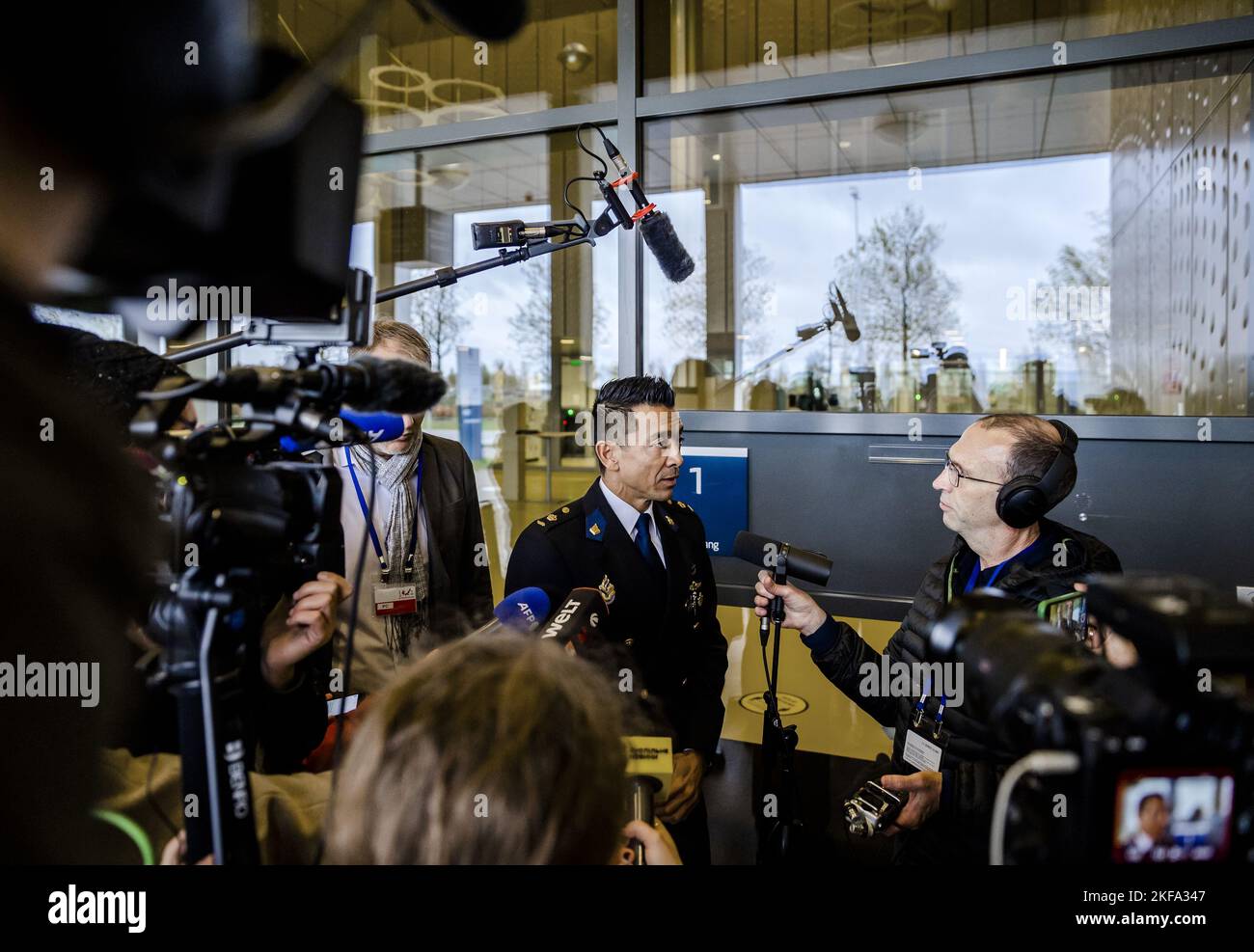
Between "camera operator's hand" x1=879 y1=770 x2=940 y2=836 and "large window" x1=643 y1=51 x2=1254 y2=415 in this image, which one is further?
"large window" x1=643 y1=51 x2=1254 y2=415

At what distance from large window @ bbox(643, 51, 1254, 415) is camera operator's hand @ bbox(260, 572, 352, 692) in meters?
1.98

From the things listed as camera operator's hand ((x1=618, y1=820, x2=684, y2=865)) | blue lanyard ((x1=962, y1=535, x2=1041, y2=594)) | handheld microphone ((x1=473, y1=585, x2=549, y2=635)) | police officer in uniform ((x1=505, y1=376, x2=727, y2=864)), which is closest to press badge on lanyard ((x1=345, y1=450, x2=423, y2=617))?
police officer in uniform ((x1=505, y1=376, x2=727, y2=864))

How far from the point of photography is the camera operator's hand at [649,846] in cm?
91

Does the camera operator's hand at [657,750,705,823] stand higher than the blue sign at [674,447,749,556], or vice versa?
the blue sign at [674,447,749,556]

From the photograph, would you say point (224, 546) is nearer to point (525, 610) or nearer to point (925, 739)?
point (525, 610)

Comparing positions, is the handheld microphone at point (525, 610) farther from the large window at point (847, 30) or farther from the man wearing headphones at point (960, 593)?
the large window at point (847, 30)

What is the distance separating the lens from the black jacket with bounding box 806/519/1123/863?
1.57 meters

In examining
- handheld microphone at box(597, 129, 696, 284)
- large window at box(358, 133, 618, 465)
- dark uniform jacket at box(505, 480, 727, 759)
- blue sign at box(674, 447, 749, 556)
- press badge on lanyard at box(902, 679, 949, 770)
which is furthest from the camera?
large window at box(358, 133, 618, 465)

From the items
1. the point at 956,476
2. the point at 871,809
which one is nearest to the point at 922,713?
the point at 871,809

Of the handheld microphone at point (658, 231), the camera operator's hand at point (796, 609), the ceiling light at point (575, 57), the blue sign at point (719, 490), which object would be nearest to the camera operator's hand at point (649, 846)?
the camera operator's hand at point (796, 609)

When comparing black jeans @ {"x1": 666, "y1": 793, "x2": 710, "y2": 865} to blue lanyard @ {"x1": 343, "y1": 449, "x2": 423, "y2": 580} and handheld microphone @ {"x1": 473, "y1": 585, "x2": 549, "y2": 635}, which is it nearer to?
handheld microphone @ {"x1": 473, "y1": 585, "x2": 549, "y2": 635}

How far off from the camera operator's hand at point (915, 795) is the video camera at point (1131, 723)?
932 mm

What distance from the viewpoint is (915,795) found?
5.32 ft
